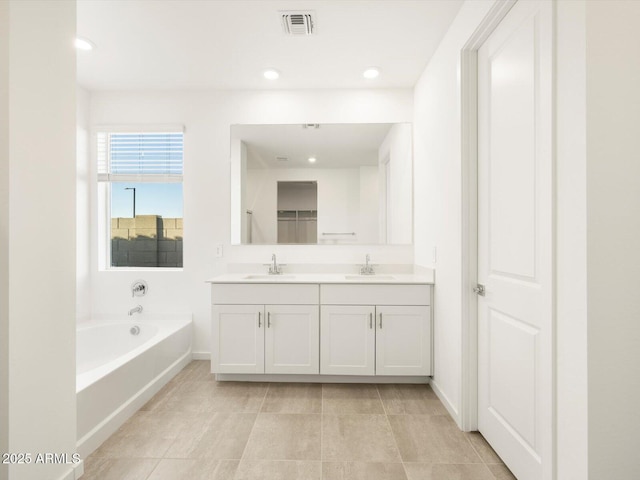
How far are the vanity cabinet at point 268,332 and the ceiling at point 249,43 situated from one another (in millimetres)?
1749

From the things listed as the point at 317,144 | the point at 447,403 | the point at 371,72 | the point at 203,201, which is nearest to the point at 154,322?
the point at 203,201

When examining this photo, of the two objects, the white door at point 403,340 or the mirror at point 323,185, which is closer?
the white door at point 403,340

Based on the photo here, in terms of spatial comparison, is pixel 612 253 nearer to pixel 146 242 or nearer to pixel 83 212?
pixel 146 242

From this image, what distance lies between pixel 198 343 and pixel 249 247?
1.02 metres

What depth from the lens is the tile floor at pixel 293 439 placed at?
1688mm

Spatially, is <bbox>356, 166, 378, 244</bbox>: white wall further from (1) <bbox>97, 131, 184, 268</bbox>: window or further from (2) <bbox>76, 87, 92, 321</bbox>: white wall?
(2) <bbox>76, 87, 92, 321</bbox>: white wall

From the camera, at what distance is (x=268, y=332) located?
2.70 metres

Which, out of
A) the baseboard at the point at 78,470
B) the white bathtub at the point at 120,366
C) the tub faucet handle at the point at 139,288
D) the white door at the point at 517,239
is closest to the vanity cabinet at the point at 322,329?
the white bathtub at the point at 120,366

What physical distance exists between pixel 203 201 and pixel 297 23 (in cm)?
173

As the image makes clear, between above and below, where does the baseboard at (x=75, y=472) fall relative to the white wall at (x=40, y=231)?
below

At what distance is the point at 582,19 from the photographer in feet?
3.65

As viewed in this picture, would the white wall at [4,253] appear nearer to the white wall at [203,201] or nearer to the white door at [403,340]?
the white wall at [203,201]

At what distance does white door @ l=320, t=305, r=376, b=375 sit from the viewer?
8.74ft

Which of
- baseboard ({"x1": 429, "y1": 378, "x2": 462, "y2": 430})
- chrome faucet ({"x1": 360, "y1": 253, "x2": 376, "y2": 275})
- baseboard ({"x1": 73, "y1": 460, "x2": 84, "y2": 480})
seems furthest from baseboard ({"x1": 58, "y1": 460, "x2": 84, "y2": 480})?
chrome faucet ({"x1": 360, "y1": 253, "x2": 376, "y2": 275})
